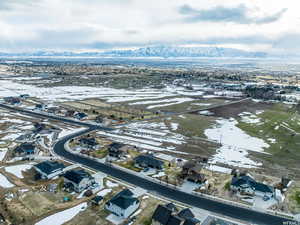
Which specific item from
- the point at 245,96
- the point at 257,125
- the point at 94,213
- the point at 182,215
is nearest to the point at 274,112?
the point at 257,125

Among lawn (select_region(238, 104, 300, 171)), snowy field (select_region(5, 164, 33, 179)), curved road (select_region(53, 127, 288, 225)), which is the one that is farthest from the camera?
lawn (select_region(238, 104, 300, 171))

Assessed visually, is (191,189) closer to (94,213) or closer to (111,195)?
(111,195)

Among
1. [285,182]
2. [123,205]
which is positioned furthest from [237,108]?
[123,205]

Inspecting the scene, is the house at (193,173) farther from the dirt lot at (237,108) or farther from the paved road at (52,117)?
the dirt lot at (237,108)

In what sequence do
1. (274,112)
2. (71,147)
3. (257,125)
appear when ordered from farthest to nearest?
(274,112) → (257,125) → (71,147)

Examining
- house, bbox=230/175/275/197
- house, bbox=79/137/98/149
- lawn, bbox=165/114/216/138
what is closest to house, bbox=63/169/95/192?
house, bbox=79/137/98/149

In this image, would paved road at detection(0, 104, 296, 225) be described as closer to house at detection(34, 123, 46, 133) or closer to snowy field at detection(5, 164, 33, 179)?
snowy field at detection(5, 164, 33, 179)

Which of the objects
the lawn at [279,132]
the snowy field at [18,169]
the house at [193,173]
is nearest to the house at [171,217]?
the house at [193,173]
